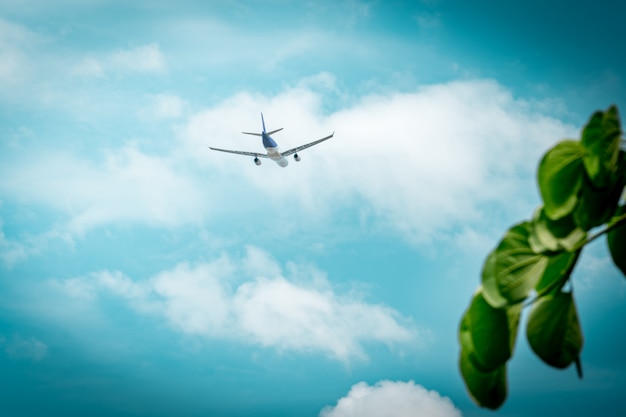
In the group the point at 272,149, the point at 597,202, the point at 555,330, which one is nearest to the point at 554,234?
the point at 597,202

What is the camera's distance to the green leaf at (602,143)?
67 centimetres

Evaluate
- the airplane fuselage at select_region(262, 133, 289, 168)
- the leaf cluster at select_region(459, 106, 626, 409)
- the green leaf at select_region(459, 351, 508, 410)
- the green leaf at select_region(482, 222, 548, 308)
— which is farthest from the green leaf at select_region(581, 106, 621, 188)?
the airplane fuselage at select_region(262, 133, 289, 168)

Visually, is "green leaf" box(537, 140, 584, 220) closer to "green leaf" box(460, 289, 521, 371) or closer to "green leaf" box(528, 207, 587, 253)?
"green leaf" box(528, 207, 587, 253)

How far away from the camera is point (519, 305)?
77 cm

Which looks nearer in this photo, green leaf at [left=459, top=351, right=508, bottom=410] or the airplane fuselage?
green leaf at [left=459, top=351, right=508, bottom=410]

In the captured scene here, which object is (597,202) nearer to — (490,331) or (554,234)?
(554,234)

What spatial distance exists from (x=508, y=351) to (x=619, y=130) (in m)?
0.29

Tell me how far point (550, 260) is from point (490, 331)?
0.37 ft

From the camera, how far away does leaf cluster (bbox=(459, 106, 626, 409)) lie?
69 centimetres

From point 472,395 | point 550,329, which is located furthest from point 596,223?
point 472,395

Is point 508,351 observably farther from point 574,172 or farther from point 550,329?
point 574,172

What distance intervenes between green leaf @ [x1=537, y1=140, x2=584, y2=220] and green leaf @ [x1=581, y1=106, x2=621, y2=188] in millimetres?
17

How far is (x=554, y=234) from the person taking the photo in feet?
2.38

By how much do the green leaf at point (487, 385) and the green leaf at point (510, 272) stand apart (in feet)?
0.45
